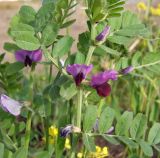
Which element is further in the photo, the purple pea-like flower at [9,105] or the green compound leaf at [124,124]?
the green compound leaf at [124,124]

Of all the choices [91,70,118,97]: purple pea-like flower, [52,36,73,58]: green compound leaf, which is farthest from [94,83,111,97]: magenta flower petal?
[52,36,73,58]: green compound leaf

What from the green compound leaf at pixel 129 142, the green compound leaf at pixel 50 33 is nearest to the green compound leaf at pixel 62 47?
the green compound leaf at pixel 50 33

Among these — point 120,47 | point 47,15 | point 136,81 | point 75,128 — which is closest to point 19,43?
point 47,15

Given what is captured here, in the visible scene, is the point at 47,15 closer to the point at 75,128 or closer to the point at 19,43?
the point at 19,43

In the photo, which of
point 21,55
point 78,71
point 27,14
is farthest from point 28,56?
point 78,71

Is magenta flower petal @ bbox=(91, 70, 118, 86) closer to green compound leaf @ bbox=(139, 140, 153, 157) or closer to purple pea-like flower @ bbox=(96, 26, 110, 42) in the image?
purple pea-like flower @ bbox=(96, 26, 110, 42)

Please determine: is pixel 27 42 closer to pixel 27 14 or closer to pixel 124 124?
pixel 27 14

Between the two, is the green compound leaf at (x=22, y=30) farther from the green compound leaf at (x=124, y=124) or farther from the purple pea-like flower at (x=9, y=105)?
the green compound leaf at (x=124, y=124)
